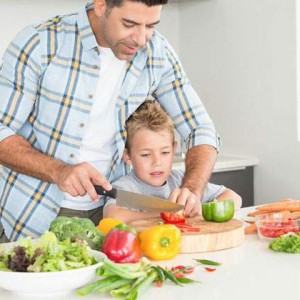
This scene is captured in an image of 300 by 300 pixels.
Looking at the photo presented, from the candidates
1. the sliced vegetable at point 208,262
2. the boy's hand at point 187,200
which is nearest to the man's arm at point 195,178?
the boy's hand at point 187,200

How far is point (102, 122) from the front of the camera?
7.64 ft

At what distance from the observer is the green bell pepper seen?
78.8 inches

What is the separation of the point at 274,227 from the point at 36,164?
719mm

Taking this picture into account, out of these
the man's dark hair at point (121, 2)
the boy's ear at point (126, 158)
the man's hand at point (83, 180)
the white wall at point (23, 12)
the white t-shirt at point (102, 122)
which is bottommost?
the man's hand at point (83, 180)

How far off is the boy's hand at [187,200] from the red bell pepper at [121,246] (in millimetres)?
416

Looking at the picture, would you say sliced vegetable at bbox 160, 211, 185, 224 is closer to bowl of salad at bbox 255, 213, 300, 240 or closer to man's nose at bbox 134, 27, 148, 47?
bowl of salad at bbox 255, 213, 300, 240

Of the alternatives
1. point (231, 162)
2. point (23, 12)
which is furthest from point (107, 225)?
point (23, 12)

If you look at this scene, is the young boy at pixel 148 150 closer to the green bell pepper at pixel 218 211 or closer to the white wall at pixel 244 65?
the green bell pepper at pixel 218 211

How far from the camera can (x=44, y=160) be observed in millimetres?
2145

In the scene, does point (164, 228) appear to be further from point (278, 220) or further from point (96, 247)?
point (278, 220)

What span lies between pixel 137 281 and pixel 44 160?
75 centimetres

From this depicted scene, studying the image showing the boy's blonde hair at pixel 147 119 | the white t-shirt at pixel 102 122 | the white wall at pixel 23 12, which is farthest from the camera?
the white wall at pixel 23 12

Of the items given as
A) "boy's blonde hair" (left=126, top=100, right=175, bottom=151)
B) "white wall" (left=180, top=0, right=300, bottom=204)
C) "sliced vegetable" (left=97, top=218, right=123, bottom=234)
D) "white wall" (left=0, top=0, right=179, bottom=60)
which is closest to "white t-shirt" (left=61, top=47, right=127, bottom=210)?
"boy's blonde hair" (left=126, top=100, right=175, bottom=151)

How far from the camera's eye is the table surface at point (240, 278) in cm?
149
